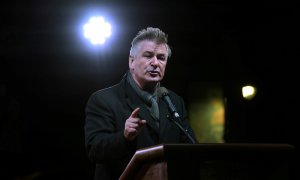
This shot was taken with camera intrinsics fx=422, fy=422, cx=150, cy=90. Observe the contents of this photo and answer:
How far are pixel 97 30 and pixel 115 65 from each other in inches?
46.2

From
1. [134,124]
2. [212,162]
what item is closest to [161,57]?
[134,124]

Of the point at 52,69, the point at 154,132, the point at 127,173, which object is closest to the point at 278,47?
the point at 52,69

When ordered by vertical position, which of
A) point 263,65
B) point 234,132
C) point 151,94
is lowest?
point 234,132

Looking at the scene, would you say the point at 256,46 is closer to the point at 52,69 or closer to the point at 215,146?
the point at 52,69

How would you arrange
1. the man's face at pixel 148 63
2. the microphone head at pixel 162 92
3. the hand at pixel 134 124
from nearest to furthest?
the hand at pixel 134 124, the microphone head at pixel 162 92, the man's face at pixel 148 63

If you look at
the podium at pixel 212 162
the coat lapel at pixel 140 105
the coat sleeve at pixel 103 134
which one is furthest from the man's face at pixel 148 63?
the podium at pixel 212 162

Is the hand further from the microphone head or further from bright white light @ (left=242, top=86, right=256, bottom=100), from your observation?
bright white light @ (left=242, top=86, right=256, bottom=100)

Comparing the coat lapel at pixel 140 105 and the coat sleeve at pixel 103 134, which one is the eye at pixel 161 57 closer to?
A: the coat lapel at pixel 140 105

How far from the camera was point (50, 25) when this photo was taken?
17.8ft

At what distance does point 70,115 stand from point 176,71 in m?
1.94

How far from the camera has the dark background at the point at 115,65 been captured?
205 inches

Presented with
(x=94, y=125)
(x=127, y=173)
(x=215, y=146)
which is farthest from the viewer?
(x=94, y=125)

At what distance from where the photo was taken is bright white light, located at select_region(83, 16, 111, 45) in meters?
5.21

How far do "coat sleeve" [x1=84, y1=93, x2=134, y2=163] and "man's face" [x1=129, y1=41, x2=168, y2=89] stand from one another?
266mm
